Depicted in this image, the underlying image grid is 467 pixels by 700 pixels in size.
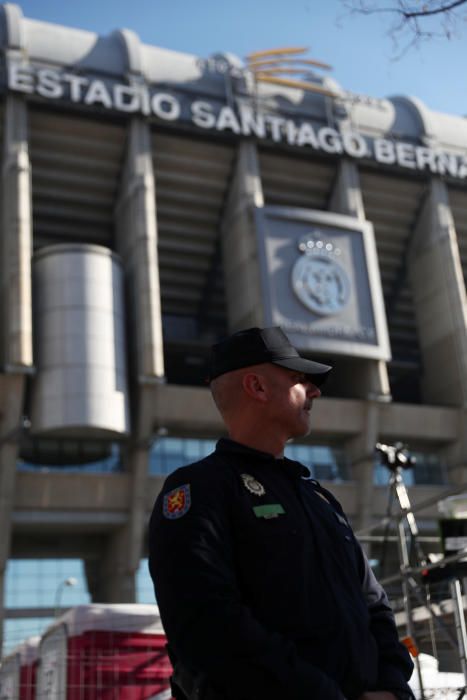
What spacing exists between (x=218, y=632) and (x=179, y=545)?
32cm

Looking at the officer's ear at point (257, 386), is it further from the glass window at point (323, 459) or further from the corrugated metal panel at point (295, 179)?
the corrugated metal panel at point (295, 179)

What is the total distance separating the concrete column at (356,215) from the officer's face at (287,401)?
3659 centimetres

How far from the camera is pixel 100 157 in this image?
40250mm

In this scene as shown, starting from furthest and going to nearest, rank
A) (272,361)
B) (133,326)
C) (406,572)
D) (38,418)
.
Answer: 1. (133,326)
2. (38,418)
3. (406,572)
4. (272,361)

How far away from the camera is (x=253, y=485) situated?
3.01 metres

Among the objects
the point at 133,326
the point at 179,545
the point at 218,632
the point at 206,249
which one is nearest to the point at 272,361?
the point at 179,545

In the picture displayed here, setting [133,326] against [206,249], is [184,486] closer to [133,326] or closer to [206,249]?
[133,326]

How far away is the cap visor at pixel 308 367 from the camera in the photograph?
3230 millimetres

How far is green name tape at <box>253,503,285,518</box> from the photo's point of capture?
114 inches

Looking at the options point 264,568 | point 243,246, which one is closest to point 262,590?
point 264,568

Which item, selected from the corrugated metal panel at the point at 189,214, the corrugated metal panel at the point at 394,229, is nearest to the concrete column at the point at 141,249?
the corrugated metal panel at the point at 189,214

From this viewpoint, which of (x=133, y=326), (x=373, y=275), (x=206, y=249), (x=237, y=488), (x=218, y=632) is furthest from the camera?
(x=206, y=249)

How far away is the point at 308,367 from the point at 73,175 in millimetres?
39031

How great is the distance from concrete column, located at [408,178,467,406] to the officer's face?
3977 centimetres
